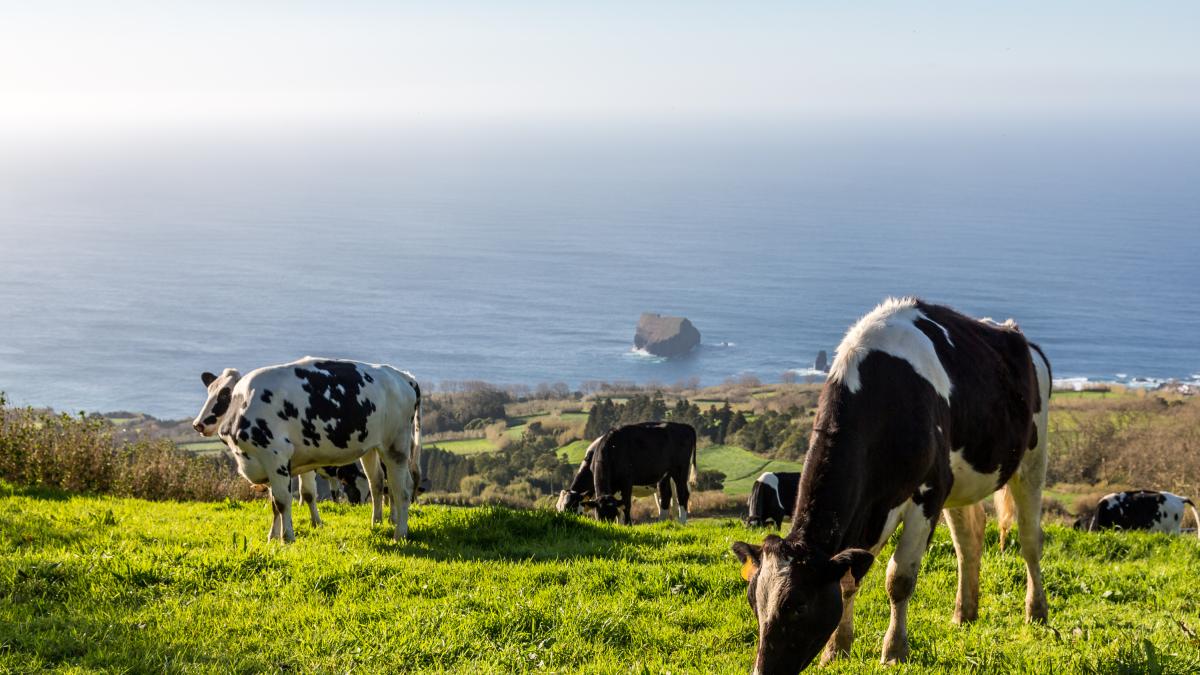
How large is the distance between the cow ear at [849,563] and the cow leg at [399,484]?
7.45m

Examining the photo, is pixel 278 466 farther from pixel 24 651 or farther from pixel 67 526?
pixel 24 651

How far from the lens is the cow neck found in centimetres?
606

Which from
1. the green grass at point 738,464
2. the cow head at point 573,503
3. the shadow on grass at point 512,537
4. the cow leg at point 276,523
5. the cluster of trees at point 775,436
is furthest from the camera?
the cluster of trees at point 775,436

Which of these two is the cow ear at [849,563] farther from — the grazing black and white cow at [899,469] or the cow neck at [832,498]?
the cow neck at [832,498]

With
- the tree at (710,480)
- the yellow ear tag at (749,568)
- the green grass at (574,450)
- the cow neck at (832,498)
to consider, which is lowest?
the green grass at (574,450)

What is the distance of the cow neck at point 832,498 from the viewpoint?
6059 mm

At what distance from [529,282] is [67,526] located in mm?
180033

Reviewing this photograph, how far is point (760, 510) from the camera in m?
18.2

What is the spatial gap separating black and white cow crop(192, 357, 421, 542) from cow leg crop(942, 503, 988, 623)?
6.70m

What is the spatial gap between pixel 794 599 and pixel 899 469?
150 centimetres

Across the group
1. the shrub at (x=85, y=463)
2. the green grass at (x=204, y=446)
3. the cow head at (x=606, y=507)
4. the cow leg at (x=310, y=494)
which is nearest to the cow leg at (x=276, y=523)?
the cow leg at (x=310, y=494)

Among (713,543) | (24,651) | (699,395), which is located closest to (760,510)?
(713,543)

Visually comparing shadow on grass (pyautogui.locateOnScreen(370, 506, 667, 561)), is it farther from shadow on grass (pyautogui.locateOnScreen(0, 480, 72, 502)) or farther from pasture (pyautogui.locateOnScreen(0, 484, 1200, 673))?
shadow on grass (pyautogui.locateOnScreen(0, 480, 72, 502))

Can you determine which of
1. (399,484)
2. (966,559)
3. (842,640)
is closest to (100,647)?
(842,640)
